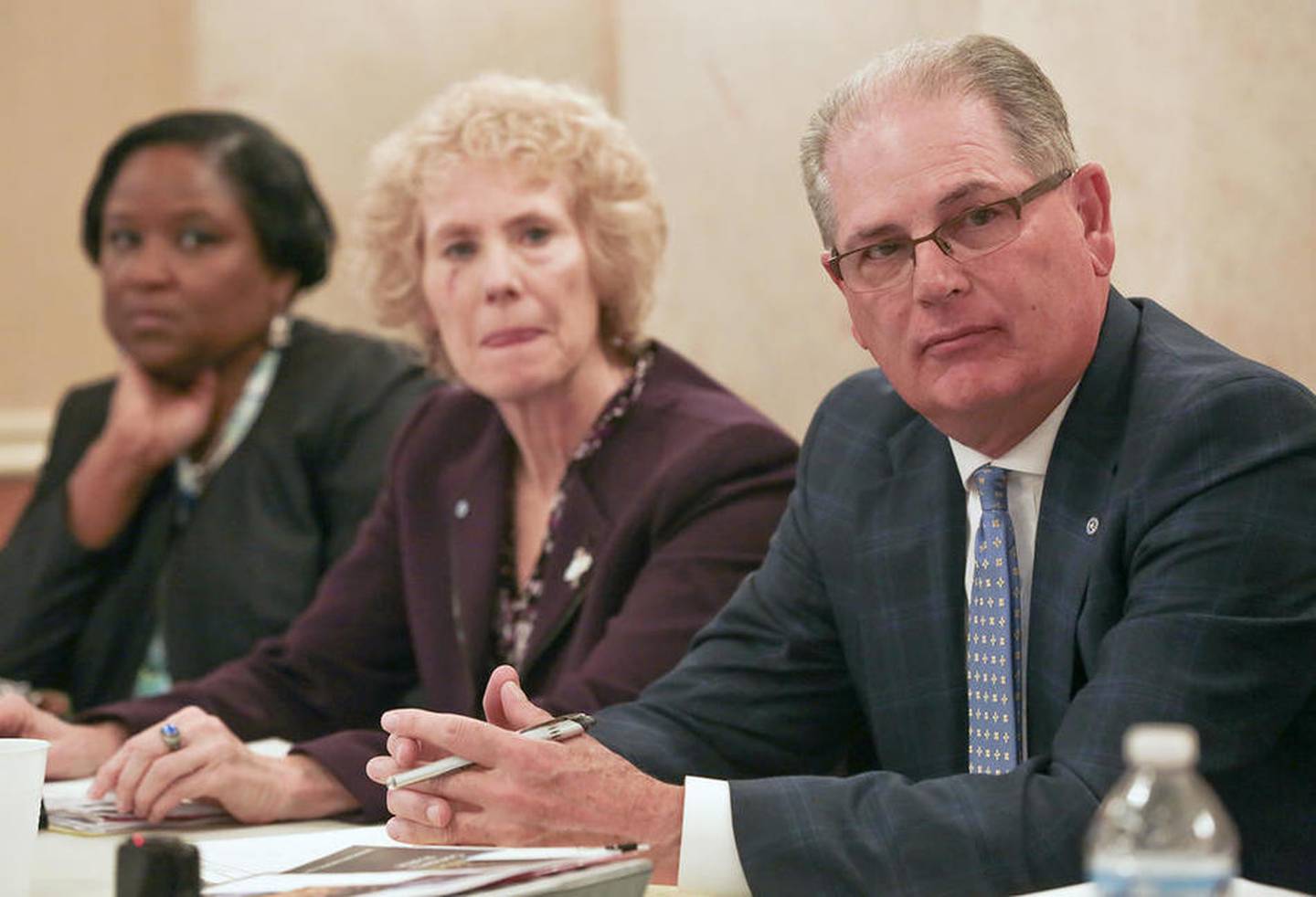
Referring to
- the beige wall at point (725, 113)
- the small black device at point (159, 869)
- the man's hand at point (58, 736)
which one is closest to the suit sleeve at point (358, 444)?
the beige wall at point (725, 113)

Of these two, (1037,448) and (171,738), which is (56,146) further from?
(1037,448)

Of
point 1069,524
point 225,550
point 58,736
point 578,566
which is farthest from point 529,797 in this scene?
point 225,550

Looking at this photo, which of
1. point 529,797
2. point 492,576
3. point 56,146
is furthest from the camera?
point 56,146

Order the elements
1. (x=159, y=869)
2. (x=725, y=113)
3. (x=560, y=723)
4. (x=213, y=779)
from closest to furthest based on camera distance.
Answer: (x=159, y=869) → (x=560, y=723) → (x=213, y=779) → (x=725, y=113)

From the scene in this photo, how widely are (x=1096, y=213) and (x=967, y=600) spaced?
47 cm

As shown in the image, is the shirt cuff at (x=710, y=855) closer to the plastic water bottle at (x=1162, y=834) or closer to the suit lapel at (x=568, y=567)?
the plastic water bottle at (x=1162, y=834)

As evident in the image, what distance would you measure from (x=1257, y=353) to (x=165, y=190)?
8.21 feet

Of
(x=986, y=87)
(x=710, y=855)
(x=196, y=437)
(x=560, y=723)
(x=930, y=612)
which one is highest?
(x=986, y=87)

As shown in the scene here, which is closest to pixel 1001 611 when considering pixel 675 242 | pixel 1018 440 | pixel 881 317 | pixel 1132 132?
pixel 1018 440

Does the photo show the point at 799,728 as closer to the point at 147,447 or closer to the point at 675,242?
the point at 675,242

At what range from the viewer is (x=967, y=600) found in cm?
217

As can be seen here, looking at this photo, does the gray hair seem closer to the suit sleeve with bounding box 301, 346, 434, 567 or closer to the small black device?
the small black device

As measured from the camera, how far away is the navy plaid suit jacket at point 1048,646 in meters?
1.76

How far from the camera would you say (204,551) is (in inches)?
153
